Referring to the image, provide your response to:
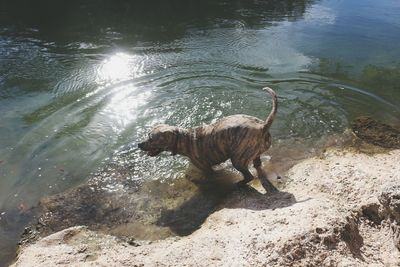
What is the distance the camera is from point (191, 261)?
15.1ft

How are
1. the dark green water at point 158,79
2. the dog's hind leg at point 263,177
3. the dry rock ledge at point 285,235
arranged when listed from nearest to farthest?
the dry rock ledge at point 285,235 < the dog's hind leg at point 263,177 < the dark green water at point 158,79

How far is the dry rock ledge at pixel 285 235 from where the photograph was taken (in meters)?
4.46

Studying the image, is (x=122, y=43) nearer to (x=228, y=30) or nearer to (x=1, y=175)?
(x=228, y=30)

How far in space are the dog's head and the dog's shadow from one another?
789 mm

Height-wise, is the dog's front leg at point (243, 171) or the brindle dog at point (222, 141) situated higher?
the brindle dog at point (222, 141)

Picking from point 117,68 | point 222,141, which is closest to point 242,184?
point 222,141

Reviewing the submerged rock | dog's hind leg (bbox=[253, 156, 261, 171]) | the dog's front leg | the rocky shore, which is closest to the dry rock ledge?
the rocky shore

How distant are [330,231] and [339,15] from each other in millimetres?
11497

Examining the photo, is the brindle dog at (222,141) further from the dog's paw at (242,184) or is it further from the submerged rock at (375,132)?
the submerged rock at (375,132)

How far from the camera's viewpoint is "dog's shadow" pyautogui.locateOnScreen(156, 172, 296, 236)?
559cm

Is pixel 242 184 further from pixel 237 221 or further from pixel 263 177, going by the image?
pixel 237 221

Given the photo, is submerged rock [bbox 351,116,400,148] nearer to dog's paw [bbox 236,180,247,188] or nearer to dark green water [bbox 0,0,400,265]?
dark green water [bbox 0,0,400,265]

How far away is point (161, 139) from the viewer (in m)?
6.29

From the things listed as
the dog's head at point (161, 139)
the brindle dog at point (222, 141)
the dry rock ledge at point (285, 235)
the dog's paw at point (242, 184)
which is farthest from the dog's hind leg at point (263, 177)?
the dog's head at point (161, 139)
